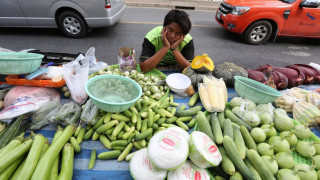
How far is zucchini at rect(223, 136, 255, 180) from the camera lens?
1164 millimetres

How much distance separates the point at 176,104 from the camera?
77.6 inches

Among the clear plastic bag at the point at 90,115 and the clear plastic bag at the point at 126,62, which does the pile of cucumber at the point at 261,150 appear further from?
the clear plastic bag at the point at 126,62

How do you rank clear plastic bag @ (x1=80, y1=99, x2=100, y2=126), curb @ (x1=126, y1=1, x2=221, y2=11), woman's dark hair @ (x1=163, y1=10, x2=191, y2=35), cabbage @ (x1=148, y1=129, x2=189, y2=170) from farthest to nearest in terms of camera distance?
curb @ (x1=126, y1=1, x2=221, y2=11) → woman's dark hair @ (x1=163, y1=10, x2=191, y2=35) → clear plastic bag @ (x1=80, y1=99, x2=100, y2=126) → cabbage @ (x1=148, y1=129, x2=189, y2=170)

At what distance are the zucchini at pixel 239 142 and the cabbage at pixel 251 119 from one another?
0.24 meters

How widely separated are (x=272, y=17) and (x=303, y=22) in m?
1.16

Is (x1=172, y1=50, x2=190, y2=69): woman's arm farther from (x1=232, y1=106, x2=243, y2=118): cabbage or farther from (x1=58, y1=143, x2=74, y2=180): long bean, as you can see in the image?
(x1=58, y1=143, x2=74, y2=180): long bean

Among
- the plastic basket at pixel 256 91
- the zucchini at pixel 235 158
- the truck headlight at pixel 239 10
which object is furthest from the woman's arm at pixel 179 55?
the truck headlight at pixel 239 10

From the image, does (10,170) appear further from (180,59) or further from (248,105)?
(180,59)

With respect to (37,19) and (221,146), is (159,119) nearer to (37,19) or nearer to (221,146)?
(221,146)

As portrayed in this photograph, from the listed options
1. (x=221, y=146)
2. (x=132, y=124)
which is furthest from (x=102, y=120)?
(x=221, y=146)

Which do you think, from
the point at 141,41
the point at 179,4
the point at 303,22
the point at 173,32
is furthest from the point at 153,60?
the point at 179,4

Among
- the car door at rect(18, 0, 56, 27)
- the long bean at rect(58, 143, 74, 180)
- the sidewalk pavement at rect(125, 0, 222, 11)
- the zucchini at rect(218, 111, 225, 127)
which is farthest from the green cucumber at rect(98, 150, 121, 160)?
the sidewalk pavement at rect(125, 0, 222, 11)

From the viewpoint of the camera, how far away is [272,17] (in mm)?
5867

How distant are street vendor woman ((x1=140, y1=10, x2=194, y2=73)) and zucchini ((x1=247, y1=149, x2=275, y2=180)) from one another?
1.71m
